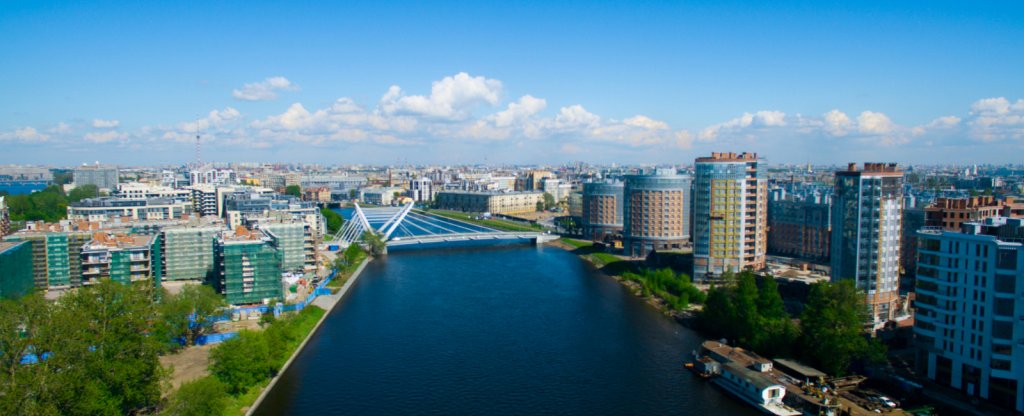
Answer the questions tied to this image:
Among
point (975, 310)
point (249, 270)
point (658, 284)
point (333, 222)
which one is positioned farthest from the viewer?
point (333, 222)

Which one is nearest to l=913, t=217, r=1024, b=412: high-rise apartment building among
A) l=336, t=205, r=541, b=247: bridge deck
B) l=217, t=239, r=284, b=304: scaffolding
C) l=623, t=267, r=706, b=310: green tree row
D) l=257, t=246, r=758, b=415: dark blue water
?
l=257, t=246, r=758, b=415: dark blue water

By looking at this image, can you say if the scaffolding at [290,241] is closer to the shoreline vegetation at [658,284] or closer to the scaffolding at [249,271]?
the scaffolding at [249,271]

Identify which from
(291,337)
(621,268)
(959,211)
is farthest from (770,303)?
(291,337)

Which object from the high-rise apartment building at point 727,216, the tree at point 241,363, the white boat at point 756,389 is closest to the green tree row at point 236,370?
the tree at point 241,363

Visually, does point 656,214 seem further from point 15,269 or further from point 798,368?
point 15,269

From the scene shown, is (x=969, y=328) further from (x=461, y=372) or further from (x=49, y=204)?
(x=49, y=204)

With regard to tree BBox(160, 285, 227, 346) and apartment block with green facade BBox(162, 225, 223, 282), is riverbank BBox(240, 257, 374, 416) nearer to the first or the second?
tree BBox(160, 285, 227, 346)

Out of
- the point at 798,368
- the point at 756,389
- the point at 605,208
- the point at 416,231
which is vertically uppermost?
the point at 605,208

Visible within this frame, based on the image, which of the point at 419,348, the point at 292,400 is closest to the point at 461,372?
the point at 419,348
